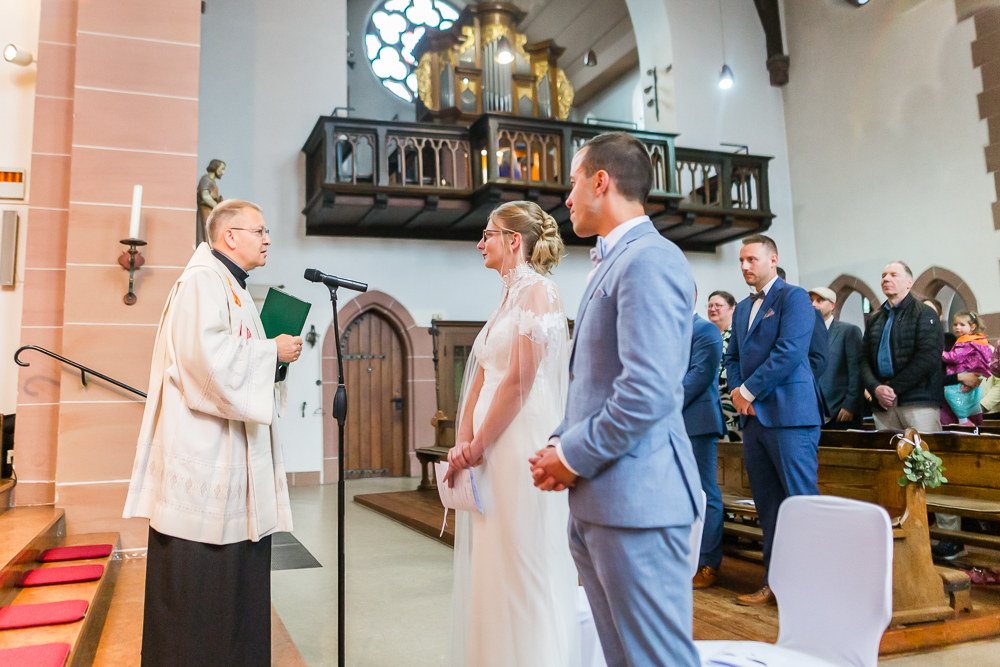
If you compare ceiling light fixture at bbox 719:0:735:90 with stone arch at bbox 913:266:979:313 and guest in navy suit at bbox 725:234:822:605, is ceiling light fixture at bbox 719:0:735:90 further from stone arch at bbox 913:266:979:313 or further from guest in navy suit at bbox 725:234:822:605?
guest in navy suit at bbox 725:234:822:605

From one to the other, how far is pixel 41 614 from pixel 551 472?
2.21 metres

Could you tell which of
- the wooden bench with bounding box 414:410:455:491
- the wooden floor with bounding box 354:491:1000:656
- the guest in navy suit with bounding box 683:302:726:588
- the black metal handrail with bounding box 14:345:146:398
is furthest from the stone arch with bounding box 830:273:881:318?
the black metal handrail with bounding box 14:345:146:398

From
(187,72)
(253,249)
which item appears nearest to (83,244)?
(187,72)

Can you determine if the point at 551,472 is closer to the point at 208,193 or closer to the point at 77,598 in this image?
the point at 77,598

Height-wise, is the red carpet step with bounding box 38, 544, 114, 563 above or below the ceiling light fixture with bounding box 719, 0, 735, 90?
below

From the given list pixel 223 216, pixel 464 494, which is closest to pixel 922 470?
pixel 464 494

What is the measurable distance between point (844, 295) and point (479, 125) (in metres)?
5.93

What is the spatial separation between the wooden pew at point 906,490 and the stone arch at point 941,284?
537 cm

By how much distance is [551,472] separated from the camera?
4.81 feet

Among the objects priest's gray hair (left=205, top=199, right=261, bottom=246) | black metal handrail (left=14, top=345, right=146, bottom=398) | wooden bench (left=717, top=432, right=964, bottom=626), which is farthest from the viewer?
black metal handrail (left=14, top=345, right=146, bottom=398)

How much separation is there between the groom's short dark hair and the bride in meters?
0.68

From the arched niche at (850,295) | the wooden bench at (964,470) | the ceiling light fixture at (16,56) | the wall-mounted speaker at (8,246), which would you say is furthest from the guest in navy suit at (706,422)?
the arched niche at (850,295)

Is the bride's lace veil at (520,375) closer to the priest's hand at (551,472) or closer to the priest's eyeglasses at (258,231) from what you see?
the priest's hand at (551,472)

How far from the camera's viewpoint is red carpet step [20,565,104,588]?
3.14 metres
